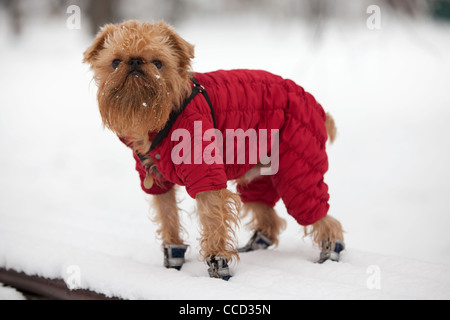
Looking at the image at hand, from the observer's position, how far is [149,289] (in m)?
2.34

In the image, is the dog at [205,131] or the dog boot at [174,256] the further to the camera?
the dog boot at [174,256]

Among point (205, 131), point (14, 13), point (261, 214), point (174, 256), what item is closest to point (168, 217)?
point (174, 256)

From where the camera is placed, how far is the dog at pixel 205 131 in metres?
2.36

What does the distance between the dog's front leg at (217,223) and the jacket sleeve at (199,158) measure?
8 cm

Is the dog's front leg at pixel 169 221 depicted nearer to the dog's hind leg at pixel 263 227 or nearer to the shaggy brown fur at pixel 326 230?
the dog's hind leg at pixel 263 227

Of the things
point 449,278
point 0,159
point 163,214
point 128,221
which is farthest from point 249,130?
point 0,159

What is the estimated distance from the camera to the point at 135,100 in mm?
2352

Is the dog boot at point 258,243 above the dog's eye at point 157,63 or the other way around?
the other way around

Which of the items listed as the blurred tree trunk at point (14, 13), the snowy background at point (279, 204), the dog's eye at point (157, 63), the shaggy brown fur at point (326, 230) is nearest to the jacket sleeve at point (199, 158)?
the dog's eye at point (157, 63)

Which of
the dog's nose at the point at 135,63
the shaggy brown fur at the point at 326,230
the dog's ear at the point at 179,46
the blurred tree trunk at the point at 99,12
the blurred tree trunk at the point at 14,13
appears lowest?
the shaggy brown fur at the point at 326,230

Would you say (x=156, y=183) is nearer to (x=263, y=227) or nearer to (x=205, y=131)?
(x=205, y=131)

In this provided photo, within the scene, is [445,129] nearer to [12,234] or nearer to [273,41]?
[273,41]

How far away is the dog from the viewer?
7.73 ft

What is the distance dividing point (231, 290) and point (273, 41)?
29.4 ft
